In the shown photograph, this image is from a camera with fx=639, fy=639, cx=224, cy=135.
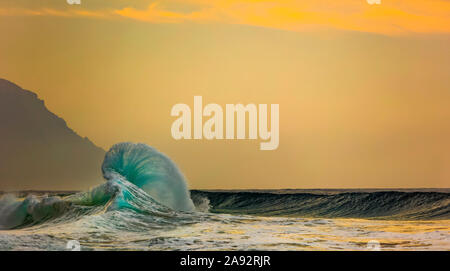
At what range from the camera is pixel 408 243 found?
353 inches

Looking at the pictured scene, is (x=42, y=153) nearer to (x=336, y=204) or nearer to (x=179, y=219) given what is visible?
(x=336, y=204)

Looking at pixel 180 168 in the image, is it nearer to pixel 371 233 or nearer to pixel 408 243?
pixel 371 233

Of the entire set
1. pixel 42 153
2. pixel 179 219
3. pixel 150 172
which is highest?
pixel 42 153

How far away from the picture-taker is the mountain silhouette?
15445 millimetres

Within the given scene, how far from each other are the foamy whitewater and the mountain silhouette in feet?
8.02

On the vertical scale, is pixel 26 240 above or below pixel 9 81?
below

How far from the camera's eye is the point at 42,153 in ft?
60.5

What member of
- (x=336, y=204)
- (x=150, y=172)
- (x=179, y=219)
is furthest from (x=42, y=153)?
(x=179, y=219)

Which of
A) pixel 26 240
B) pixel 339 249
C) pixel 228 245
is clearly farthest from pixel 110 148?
pixel 339 249

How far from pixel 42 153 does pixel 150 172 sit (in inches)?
254

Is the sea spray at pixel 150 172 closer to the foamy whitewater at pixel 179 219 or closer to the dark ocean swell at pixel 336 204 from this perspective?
the foamy whitewater at pixel 179 219

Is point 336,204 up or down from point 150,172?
down

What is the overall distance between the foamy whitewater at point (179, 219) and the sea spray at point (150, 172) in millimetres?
21
